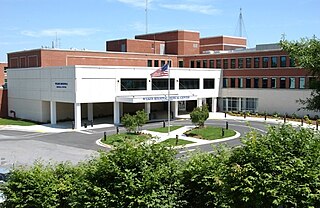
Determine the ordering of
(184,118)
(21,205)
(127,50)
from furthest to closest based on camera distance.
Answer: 1. (127,50)
2. (184,118)
3. (21,205)

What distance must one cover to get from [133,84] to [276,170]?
4047cm

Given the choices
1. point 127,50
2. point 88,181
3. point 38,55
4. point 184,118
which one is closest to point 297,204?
point 88,181

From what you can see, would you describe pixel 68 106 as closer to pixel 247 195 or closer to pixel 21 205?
pixel 21 205

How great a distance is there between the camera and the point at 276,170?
8586 mm

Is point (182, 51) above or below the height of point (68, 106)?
above

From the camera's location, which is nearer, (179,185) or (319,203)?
(319,203)

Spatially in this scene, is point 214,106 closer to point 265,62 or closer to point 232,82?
point 232,82

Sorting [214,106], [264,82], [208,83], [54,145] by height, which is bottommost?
[54,145]

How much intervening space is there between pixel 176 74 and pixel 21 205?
42.9 metres

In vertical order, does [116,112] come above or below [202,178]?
below

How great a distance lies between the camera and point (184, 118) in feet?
175

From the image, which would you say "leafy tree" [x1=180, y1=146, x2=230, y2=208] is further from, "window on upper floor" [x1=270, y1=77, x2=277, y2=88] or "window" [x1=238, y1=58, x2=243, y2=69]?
"window" [x1=238, y1=58, x2=243, y2=69]

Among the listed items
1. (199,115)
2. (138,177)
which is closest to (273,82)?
(199,115)

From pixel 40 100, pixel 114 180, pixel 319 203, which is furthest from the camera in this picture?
pixel 40 100
